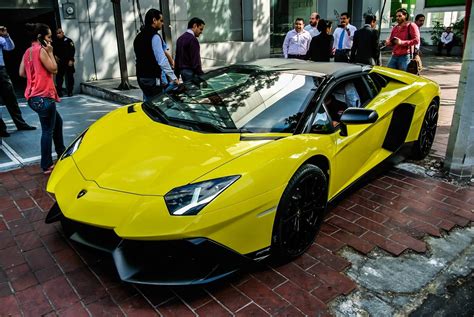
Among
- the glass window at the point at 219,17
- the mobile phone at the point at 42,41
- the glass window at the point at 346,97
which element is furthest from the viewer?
the glass window at the point at 219,17

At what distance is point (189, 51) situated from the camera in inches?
262

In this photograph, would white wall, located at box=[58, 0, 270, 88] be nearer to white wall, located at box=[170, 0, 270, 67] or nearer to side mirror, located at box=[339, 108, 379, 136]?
white wall, located at box=[170, 0, 270, 67]

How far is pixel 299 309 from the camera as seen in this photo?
2.54 meters

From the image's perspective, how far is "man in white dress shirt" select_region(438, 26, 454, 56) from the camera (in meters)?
17.7

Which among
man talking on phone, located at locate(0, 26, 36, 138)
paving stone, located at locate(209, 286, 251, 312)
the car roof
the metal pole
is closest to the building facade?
the metal pole

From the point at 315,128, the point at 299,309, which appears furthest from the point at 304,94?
the point at 299,309

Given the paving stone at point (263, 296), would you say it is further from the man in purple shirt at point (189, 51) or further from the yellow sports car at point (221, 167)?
the man in purple shirt at point (189, 51)

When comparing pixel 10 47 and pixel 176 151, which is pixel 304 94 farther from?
pixel 10 47

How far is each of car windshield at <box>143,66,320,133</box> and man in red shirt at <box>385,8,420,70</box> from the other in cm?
474

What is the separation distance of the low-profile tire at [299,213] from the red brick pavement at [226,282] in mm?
149

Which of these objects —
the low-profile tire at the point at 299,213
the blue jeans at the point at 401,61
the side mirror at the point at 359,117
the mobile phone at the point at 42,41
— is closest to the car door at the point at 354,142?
the side mirror at the point at 359,117

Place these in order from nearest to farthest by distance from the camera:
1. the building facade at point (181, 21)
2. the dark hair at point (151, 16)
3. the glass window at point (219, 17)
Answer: the dark hair at point (151, 16)
the building facade at point (181, 21)
the glass window at point (219, 17)

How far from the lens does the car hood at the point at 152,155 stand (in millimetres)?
2597

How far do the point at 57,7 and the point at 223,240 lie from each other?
31.6 ft
